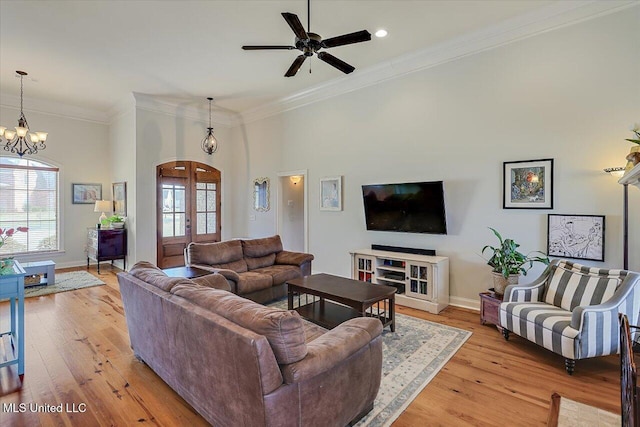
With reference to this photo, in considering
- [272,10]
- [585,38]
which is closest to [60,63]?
[272,10]

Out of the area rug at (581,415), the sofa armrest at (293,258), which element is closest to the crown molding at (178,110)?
the sofa armrest at (293,258)

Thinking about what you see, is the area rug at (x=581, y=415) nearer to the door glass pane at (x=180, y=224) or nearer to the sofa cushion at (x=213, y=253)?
the sofa cushion at (x=213, y=253)

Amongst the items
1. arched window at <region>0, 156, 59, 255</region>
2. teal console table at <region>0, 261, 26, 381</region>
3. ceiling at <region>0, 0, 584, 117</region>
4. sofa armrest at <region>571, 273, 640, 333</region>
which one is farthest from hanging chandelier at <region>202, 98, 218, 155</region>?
sofa armrest at <region>571, 273, 640, 333</region>

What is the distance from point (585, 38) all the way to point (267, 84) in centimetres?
450

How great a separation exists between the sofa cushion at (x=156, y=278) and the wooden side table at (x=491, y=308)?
321 centimetres

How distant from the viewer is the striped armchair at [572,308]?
264 cm

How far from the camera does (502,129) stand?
13.2 feet

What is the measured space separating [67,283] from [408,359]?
5931 millimetres

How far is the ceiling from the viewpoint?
352 centimetres

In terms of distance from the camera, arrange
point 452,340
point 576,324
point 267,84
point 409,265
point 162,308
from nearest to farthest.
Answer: point 162,308 < point 576,324 < point 452,340 < point 409,265 < point 267,84

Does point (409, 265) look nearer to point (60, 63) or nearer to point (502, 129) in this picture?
point (502, 129)

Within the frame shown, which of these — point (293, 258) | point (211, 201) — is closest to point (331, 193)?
point (293, 258)

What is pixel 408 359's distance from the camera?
296 centimetres

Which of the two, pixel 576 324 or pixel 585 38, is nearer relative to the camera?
pixel 576 324
